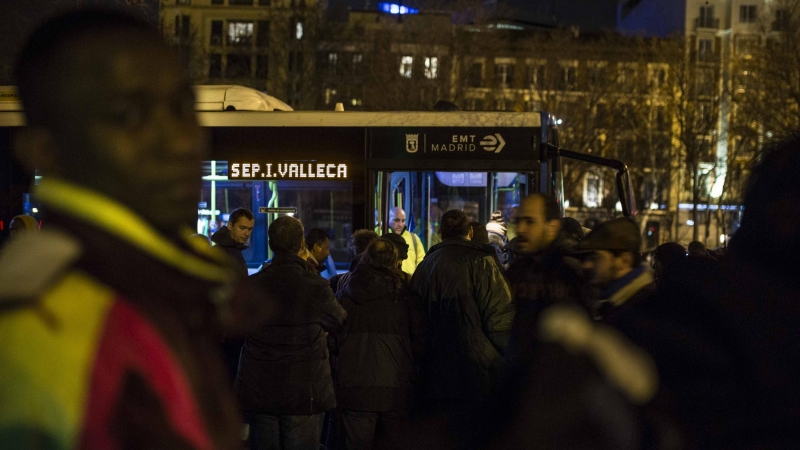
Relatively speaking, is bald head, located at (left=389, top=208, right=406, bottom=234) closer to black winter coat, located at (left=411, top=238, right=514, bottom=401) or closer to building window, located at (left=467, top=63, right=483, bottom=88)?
black winter coat, located at (left=411, top=238, right=514, bottom=401)

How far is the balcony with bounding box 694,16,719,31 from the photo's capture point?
67812 millimetres

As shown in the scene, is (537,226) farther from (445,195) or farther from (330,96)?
(330,96)

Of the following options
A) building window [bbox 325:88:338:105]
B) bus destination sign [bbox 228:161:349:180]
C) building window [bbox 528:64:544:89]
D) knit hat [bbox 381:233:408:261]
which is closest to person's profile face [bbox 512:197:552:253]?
knit hat [bbox 381:233:408:261]

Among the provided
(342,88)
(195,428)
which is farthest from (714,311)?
(342,88)

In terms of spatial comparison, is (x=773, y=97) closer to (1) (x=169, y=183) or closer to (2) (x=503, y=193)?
(2) (x=503, y=193)

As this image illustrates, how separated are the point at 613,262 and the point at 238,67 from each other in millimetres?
40366

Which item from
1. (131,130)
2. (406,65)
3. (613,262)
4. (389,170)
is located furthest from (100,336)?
(406,65)

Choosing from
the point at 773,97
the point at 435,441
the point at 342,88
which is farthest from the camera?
the point at 342,88

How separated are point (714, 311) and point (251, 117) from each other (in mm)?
9808

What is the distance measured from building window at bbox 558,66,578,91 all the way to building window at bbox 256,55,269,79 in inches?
690

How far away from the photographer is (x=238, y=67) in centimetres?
4253

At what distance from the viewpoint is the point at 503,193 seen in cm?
1052

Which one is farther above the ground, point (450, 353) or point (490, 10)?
point (490, 10)

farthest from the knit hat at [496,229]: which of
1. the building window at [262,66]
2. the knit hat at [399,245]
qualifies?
the building window at [262,66]
